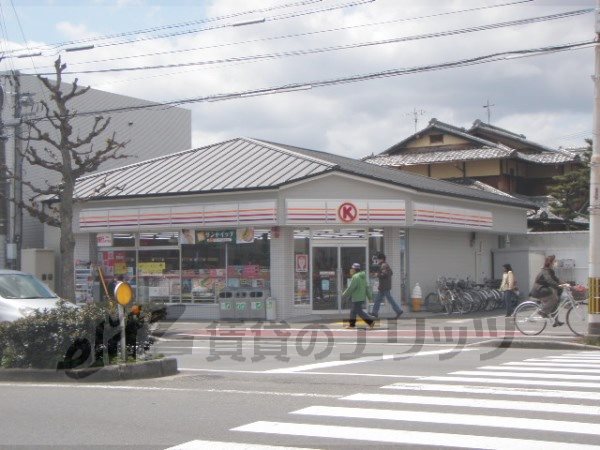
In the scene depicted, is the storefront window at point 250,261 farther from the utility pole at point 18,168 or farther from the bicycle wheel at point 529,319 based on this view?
the bicycle wheel at point 529,319

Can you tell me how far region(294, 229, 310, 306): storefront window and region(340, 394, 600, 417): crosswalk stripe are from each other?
15469 millimetres

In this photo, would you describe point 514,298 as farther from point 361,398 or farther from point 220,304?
point 361,398

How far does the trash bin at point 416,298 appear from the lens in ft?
88.4

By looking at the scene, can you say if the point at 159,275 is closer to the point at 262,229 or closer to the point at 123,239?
the point at 123,239

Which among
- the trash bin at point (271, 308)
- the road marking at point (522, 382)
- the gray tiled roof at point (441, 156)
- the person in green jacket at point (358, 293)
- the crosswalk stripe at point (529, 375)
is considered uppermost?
the gray tiled roof at point (441, 156)

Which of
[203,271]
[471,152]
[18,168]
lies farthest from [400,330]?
[471,152]

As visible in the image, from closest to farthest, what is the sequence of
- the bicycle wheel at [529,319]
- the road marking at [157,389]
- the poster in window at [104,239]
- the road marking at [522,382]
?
the road marking at [157,389]
the road marking at [522,382]
the bicycle wheel at [529,319]
the poster in window at [104,239]

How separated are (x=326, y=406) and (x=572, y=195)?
118 ft

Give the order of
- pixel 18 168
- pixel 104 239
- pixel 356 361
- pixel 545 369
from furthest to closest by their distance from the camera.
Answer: pixel 104 239
pixel 18 168
pixel 356 361
pixel 545 369

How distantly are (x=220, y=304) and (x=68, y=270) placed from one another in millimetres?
4696

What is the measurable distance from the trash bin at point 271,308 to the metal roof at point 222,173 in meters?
3.38

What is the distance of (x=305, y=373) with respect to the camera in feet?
41.4

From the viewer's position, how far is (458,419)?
8570mm

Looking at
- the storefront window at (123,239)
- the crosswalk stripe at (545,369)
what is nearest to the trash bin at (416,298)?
the storefront window at (123,239)
